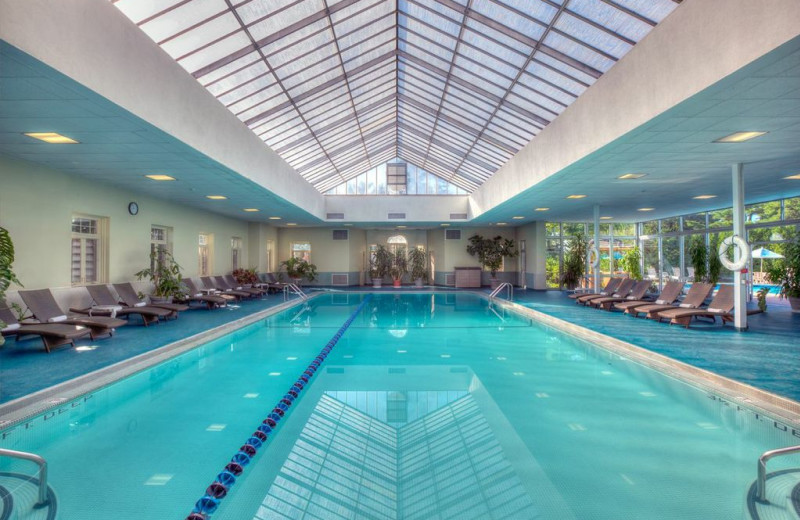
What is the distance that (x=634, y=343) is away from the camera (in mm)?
7914

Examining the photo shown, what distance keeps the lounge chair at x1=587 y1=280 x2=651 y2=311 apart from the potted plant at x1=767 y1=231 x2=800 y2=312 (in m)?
3.19

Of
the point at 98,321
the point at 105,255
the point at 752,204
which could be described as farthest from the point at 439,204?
the point at 98,321

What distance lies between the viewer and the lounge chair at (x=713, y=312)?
32.8 ft

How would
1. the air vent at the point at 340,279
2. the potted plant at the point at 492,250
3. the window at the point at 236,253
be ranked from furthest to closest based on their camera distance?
the air vent at the point at 340,279, the potted plant at the point at 492,250, the window at the point at 236,253

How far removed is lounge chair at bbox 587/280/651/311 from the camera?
1317 centimetres

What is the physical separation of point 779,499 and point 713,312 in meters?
7.95

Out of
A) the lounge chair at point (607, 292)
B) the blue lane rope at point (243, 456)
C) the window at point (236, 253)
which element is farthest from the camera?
the window at point (236, 253)

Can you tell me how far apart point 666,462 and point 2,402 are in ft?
20.7

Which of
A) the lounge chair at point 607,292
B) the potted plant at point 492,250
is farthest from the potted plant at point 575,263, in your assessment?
the lounge chair at point 607,292

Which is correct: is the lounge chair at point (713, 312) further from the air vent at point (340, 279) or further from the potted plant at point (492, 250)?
the air vent at point (340, 279)

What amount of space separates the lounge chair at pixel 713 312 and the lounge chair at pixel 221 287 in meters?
12.4

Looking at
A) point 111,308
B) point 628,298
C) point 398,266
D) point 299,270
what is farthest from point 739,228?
point 299,270

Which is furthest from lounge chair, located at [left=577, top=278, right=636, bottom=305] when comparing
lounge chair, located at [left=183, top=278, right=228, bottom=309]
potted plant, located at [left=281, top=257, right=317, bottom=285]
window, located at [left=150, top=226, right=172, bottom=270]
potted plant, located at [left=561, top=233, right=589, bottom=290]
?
potted plant, located at [left=281, top=257, right=317, bottom=285]

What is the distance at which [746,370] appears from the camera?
236 inches
